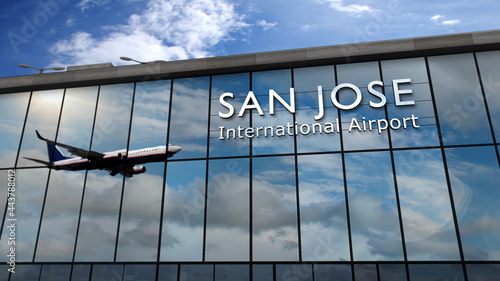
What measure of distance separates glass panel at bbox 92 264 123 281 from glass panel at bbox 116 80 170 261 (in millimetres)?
455

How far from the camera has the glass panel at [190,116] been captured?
1772 cm

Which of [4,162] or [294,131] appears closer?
[294,131]

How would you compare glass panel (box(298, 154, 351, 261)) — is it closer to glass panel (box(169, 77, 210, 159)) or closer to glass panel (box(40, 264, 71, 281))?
glass panel (box(169, 77, 210, 159))

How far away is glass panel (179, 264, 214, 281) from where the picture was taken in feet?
51.3

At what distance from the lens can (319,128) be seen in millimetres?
17031

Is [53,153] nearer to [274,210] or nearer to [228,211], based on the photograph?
[228,211]

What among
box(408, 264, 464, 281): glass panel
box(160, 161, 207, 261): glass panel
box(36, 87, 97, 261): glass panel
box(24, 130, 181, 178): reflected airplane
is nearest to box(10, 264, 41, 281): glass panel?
box(36, 87, 97, 261): glass panel

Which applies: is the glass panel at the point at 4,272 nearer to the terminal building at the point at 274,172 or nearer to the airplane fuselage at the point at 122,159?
the terminal building at the point at 274,172

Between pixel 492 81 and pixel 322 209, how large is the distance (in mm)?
9253

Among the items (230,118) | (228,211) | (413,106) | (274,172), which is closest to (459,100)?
(413,106)

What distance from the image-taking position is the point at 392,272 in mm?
14523

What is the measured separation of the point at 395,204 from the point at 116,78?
47.3 feet

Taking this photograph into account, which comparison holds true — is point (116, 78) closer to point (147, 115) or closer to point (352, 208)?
point (147, 115)

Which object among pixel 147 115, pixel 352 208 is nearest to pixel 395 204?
pixel 352 208
